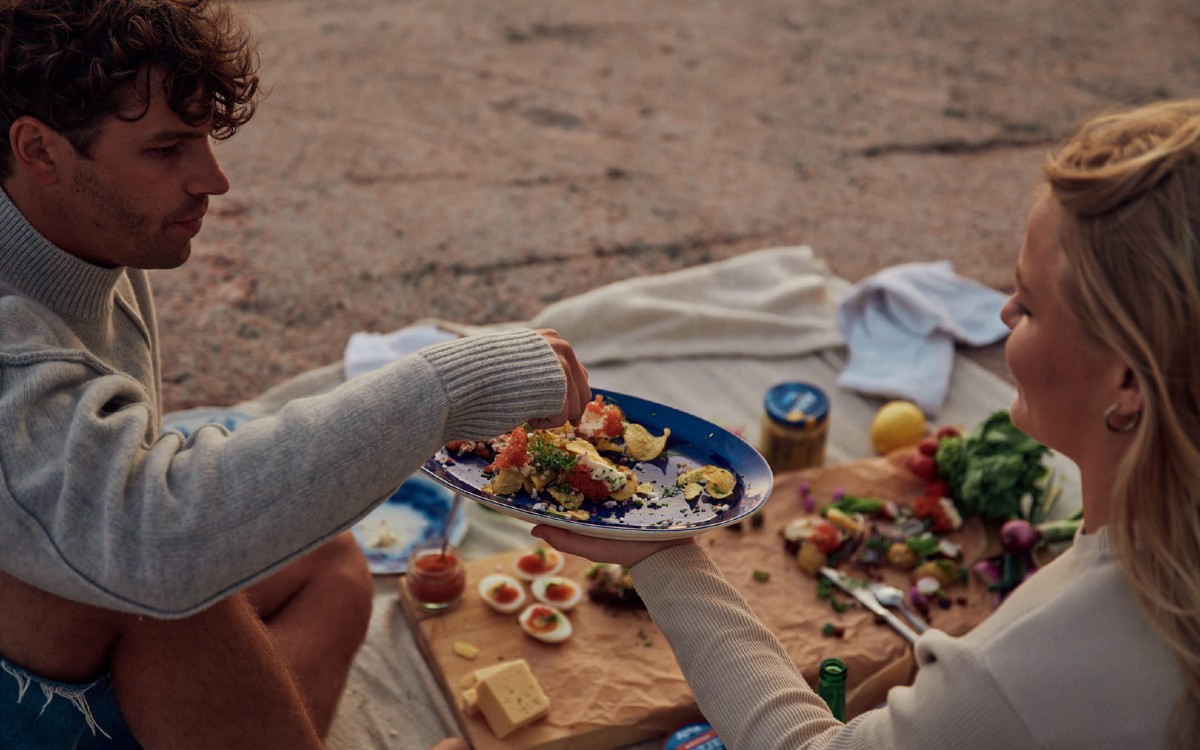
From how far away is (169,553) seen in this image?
164cm

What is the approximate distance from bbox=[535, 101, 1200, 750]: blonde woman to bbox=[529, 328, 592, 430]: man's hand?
2.26ft

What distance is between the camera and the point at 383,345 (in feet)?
12.8

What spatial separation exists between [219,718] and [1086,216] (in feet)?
4.88

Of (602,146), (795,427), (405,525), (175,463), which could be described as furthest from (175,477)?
(602,146)

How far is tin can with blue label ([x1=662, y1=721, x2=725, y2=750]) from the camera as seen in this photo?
2.47m

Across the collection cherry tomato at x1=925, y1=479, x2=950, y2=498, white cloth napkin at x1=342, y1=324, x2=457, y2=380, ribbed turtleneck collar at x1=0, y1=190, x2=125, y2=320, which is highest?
ribbed turtleneck collar at x1=0, y1=190, x2=125, y2=320

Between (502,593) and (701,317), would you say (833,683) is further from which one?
(701,317)

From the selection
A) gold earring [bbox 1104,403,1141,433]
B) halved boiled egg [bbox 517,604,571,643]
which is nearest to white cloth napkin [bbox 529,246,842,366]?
halved boiled egg [bbox 517,604,571,643]

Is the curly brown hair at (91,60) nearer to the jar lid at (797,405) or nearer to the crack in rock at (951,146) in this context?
the jar lid at (797,405)

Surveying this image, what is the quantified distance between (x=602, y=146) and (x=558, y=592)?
3.34 metres

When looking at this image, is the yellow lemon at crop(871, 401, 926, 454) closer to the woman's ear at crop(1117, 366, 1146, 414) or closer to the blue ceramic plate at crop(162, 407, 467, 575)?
the blue ceramic plate at crop(162, 407, 467, 575)

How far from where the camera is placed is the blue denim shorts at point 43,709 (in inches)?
71.9

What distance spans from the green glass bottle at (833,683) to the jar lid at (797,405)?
98cm

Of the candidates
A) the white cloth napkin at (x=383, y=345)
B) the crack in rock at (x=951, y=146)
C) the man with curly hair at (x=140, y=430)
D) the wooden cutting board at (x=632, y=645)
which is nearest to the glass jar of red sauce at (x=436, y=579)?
the wooden cutting board at (x=632, y=645)
